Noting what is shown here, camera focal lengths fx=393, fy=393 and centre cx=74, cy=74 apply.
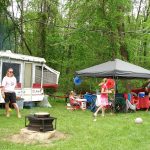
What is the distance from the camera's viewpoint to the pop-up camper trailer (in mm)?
15278

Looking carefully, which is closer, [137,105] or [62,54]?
[137,105]

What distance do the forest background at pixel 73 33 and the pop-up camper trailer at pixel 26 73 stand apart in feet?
12.2

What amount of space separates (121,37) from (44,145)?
13318mm

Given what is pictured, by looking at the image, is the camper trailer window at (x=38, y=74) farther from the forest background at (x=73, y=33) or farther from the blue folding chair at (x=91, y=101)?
the forest background at (x=73, y=33)

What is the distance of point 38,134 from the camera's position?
8367mm

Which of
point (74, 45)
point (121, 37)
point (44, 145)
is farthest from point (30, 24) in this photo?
point (44, 145)

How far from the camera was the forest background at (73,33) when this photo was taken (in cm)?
2034

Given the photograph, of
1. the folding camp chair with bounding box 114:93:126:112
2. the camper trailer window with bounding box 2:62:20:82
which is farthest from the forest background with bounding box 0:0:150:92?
the folding camp chair with bounding box 114:93:126:112

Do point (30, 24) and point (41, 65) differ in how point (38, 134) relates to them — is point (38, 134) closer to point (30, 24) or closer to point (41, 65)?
point (41, 65)

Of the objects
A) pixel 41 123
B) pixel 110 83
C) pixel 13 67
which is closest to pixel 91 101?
pixel 110 83

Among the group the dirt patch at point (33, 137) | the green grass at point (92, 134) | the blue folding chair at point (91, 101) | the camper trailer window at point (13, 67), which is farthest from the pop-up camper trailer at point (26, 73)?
the dirt patch at point (33, 137)

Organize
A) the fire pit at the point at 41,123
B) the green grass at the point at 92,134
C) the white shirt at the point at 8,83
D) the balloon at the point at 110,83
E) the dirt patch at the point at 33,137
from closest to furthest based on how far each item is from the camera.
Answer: the green grass at the point at 92,134 < the dirt patch at the point at 33,137 < the fire pit at the point at 41,123 < the white shirt at the point at 8,83 < the balloon at the point at 110,83

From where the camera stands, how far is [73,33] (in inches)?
815

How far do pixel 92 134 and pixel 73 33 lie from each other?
1197 centimetres
